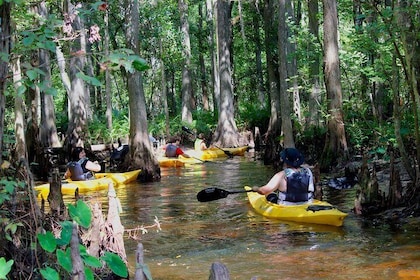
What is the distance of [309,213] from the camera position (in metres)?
9.06

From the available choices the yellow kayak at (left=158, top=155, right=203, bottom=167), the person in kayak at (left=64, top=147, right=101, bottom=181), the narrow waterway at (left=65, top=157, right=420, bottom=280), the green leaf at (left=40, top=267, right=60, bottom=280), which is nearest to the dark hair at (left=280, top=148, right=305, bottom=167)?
the narrow waterway at (left=65, top=157, right=420, bottom=280)

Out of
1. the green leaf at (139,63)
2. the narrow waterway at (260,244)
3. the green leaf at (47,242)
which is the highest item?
the green leaf at (139,63)

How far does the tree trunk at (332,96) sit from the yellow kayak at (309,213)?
16.4 feet

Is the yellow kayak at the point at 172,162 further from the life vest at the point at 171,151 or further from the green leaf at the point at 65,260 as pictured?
the green leaf at the point at 65,260

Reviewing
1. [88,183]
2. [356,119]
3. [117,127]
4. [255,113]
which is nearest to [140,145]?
[88,183]

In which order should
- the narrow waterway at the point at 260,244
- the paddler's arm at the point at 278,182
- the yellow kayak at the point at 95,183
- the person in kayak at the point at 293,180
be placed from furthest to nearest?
the yellow kayak at the point at 95,183 < the paddler's arm at the point at 278,182 < the person in kayak at the point at 293,180 < the narrow waterway at the point at 260,244

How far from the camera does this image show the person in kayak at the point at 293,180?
8.95 m

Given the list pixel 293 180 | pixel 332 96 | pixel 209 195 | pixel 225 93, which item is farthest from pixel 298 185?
pixel 225 93

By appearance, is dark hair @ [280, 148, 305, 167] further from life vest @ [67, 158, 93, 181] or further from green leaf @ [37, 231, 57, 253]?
life vest @ [67, 158, 93, 181]

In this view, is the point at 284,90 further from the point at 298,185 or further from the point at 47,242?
the point at 47,242

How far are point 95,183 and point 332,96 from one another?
6200 millimetres

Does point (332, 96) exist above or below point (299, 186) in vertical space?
above

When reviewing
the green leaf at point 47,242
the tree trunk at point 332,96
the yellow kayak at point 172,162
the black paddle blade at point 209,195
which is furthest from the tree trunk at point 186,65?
the green leaf at point 47,242

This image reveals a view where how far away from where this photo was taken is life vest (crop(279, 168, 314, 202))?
8953mm
